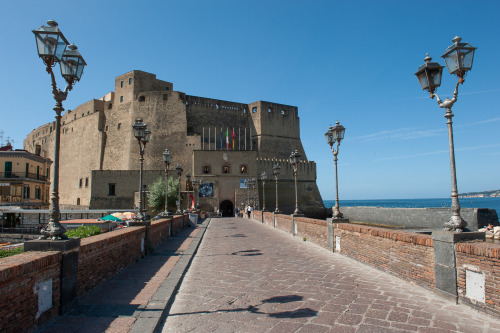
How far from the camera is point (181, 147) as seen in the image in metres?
44.3

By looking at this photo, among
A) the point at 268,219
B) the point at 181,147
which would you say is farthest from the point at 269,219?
the point at 181,147

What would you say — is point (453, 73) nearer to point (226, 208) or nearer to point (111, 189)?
point (226, 208)

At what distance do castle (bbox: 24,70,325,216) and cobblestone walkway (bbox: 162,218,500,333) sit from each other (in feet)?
104

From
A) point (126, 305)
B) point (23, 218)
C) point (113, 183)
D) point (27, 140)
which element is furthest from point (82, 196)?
point (126, 305)

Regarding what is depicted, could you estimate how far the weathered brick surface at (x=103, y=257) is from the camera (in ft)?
16.0

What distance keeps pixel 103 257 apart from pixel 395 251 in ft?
16.9

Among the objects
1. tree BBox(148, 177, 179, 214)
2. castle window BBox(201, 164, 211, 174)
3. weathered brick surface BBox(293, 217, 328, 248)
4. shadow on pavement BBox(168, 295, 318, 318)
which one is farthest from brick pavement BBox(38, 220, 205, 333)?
castle window BBox(201, 164, 211, 174)

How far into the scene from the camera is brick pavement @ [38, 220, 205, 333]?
371cm

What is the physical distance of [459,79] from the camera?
530cm

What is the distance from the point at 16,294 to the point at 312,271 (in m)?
4.93

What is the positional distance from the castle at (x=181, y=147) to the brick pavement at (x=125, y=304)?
3132 centimetres

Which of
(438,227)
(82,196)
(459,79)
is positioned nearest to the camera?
(459,79)

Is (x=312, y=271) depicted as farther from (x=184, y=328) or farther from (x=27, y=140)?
(x=27, y=140)

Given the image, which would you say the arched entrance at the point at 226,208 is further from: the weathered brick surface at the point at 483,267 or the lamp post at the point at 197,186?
the weathered brick surface at the point at 483,267
